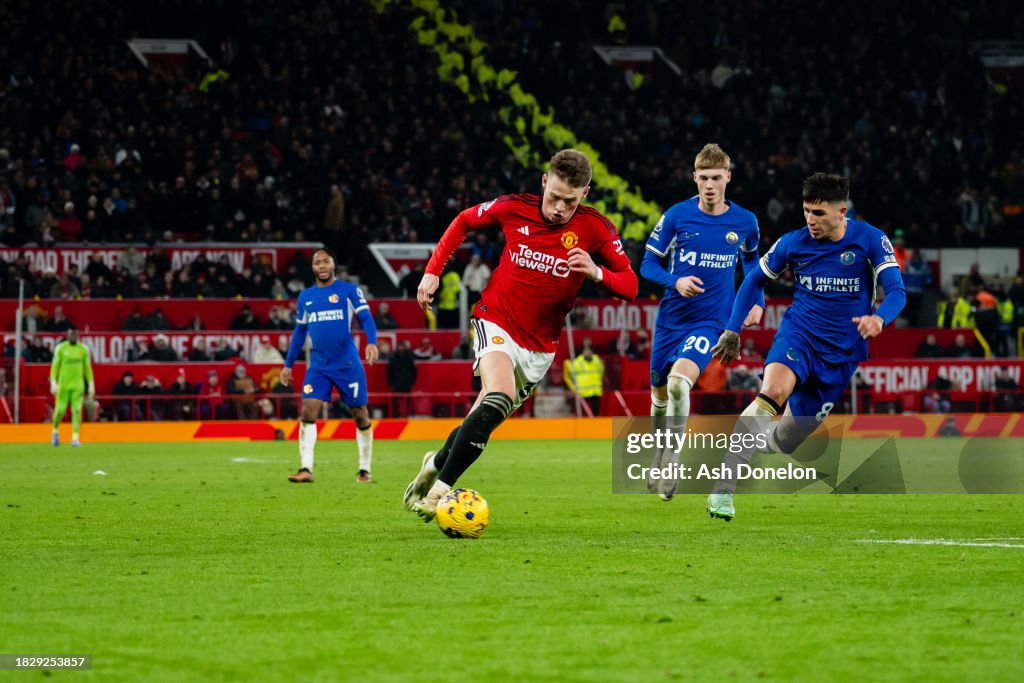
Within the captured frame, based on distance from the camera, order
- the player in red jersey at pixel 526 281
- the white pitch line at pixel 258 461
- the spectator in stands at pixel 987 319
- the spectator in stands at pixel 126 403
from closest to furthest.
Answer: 1. the player in red jersey at pixel 526 281
2. the white pitch line at pixel 258 461
3. the spectator in stands at pixel 126 403
4. the spectator in stands at pixel 987 319

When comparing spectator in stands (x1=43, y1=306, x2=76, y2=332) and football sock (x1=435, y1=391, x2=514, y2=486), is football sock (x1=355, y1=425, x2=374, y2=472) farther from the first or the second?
spectator in stands (x1=43, y1=306, x2=76, y2=332)

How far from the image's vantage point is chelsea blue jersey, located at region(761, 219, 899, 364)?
10602 millimetres

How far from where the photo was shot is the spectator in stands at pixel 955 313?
32531mm

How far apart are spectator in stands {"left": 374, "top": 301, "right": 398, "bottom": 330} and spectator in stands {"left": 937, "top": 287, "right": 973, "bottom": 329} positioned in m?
12.2

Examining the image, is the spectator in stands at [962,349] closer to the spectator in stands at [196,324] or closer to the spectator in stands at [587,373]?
the spectator in stands at [587,373]

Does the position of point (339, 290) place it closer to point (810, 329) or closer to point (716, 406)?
point (810, 329)

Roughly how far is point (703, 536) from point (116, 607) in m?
4.19

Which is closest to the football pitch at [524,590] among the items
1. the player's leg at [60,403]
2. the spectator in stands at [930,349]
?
the player's leg at [60,403]

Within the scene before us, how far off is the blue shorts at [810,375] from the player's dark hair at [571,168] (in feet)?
6.99

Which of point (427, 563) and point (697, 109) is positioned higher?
point (697, 109)

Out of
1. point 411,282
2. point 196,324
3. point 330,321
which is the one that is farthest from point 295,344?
point 411,282

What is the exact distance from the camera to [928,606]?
21.4ft

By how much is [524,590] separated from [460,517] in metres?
2.23

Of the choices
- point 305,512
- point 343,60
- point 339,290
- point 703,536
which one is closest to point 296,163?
point 343,60
